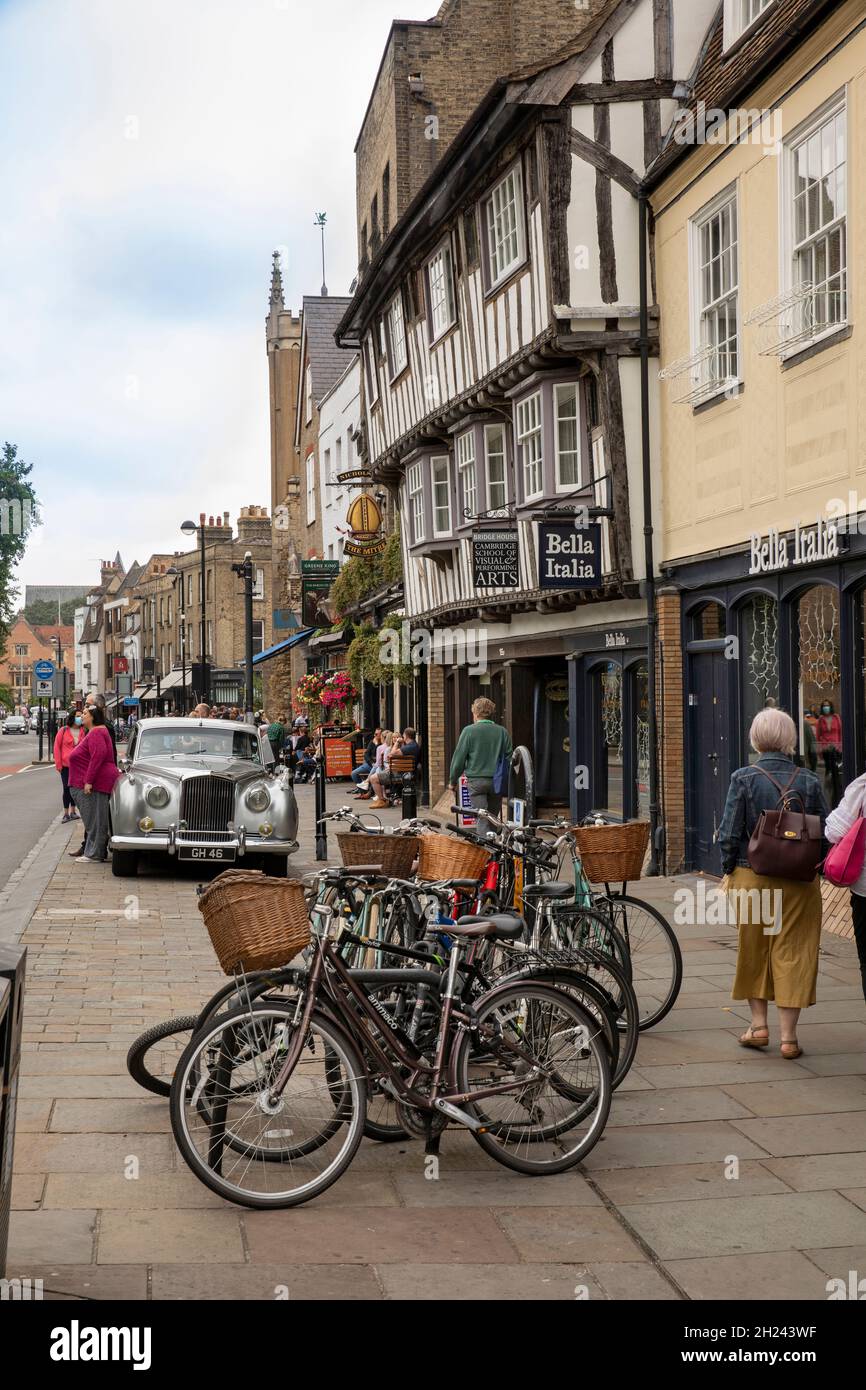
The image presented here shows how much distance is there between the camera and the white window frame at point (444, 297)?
21.3 m

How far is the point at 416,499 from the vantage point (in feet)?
80.2

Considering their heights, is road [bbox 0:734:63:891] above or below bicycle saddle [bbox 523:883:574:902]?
below

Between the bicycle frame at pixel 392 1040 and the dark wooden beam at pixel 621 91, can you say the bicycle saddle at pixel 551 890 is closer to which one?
the bicycle frame at pixel 392 1040

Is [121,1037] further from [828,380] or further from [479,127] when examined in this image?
[479,127]

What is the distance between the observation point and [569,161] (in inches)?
632

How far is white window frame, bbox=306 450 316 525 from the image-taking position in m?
44.0

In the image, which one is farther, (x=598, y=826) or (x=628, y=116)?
(x=628, y=116)

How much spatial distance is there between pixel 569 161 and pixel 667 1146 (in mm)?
12840

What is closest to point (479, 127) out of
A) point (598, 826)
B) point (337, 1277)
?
point (598, 826)

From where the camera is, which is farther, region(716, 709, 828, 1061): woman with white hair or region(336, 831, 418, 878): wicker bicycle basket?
region(716, 709, 828, 1061): woman with white hair

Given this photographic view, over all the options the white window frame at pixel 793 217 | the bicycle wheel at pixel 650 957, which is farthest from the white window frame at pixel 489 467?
the bicycle wheel at pixel 650 957

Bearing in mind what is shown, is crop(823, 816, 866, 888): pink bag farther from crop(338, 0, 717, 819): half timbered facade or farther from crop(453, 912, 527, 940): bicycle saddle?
crop(338, 0, 717, 819): half timbered facade

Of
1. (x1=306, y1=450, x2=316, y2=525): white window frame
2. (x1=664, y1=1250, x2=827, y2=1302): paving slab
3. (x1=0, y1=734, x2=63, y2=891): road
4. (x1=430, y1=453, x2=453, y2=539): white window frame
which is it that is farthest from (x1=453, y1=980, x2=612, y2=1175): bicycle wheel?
(x1=306, y1=450, x2=316, y2=525): white window frame

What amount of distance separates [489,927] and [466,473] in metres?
16.9
